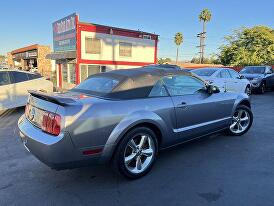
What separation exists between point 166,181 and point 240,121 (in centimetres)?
296

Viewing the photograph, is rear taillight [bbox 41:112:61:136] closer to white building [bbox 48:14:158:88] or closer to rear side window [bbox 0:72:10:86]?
rear side window [bbox 0:72:10:86]

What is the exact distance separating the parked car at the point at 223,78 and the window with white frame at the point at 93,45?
950 centimetres

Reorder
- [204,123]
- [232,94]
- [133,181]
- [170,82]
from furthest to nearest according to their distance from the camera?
[232,94] → [204,123] → [170,82] → [133,181]

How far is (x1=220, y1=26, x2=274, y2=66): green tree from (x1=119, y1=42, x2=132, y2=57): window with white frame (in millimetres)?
20115

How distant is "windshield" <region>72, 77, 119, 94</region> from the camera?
4184mm

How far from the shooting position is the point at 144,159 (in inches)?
164

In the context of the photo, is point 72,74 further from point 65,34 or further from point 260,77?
point 260,77

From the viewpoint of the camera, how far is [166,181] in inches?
154

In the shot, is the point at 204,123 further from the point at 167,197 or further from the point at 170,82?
the point at 167,197

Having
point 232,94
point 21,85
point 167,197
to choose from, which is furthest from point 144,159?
point 21,85

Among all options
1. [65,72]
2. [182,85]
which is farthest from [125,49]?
[182,85]

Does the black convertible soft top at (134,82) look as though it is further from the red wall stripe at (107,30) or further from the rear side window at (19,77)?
the red wall stripe at (107,30)

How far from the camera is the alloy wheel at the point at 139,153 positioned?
3.96m

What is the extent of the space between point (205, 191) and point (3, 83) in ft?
24.8
